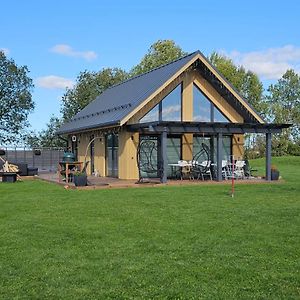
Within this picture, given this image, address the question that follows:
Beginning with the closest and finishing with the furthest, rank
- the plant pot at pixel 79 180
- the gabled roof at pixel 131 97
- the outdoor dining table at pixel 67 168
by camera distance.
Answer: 1. the plant pot at pixel 79 180
2. the outdoor dining table at pixel 67 168
3. the gabled roof at pixel 131 97

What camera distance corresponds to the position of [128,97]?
20156 mm

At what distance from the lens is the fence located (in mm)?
27734

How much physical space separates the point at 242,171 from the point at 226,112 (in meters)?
2.97

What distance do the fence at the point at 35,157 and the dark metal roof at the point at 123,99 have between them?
3.24 meters

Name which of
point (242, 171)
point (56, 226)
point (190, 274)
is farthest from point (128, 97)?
point (190, 274)

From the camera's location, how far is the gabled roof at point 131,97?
700 inches

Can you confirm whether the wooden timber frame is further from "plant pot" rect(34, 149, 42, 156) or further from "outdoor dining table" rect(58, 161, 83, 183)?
"plant pot" rect(34, 149, 42, 156)

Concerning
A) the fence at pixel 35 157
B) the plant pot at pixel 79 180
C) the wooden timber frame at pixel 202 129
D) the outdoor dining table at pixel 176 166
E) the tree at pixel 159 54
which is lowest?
the plant pot at pixel 79 180

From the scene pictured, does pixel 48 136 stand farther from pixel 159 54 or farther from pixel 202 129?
pixel 202 129

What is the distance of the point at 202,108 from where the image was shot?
19.7 m

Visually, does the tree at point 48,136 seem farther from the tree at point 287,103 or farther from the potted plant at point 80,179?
the potted plant at point 80,179

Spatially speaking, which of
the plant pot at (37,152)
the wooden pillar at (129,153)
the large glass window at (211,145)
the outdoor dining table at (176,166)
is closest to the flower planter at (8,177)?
the wooden pillar at (129,153)

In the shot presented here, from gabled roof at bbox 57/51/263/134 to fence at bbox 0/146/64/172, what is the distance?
13.5 ft

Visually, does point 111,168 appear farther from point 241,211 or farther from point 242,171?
point 241,211
